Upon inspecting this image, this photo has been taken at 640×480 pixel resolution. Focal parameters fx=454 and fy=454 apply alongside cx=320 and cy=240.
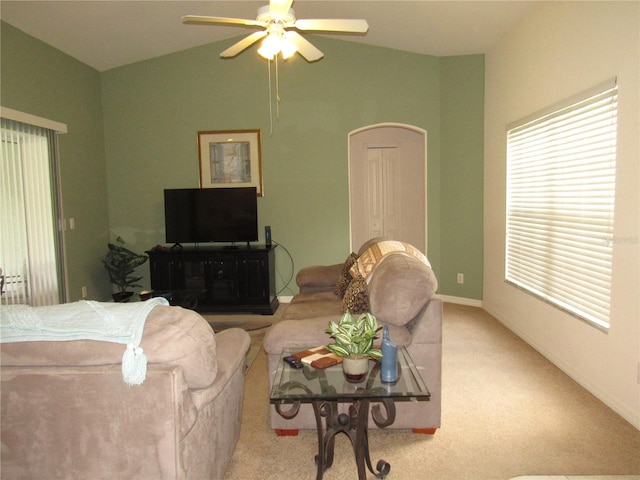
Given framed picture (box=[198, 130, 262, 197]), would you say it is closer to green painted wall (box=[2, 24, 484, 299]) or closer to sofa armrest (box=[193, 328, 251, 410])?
green painted wall (box=[2, 24, 484, 299])

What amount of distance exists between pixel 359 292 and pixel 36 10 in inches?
148

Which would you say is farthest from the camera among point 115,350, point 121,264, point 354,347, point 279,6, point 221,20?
point 121,264

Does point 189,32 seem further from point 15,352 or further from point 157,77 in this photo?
point 15,352

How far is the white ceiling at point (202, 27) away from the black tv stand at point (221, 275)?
7.91 ft

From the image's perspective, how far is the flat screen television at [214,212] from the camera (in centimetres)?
557

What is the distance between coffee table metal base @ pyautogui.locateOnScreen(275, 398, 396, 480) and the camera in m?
1.97

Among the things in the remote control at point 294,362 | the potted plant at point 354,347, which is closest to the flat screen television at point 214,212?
the remote control at point 294,362

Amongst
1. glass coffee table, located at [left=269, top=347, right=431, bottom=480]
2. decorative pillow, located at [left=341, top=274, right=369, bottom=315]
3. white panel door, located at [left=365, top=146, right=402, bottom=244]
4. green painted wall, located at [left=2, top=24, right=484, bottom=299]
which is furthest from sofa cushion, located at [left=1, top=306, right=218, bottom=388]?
white panel door, located at [left=365, top=146, right=402, bottom=244]

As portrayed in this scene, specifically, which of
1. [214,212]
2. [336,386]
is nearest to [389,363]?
[336,386]

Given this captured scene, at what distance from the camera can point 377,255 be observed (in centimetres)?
330

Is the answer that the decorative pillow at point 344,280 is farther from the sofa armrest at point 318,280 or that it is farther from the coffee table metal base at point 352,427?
the coffee table metal base at point 352,427

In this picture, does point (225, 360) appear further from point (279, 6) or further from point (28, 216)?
point (28, 216)

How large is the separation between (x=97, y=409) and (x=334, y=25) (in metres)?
2.78

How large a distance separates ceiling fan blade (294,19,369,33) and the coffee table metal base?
2462mm
